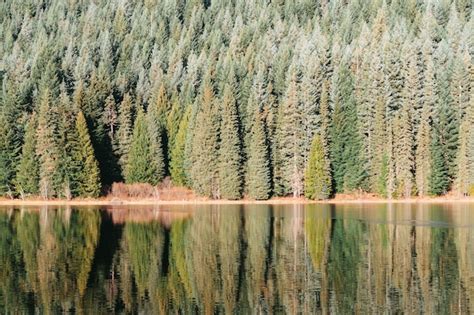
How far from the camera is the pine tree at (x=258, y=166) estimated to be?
367 ft

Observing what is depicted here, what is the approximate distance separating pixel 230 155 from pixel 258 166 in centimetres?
450

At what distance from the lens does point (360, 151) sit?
116 meters

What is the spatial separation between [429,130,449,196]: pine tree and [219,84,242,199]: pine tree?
2821 centimetres

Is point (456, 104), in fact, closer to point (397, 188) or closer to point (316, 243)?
point (397, 188)

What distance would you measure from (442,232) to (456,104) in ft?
211

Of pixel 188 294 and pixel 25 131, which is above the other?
pixel 25 131

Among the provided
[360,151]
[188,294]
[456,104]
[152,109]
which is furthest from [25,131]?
[188,294]

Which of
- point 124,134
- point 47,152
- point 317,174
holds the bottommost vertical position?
point 317,174

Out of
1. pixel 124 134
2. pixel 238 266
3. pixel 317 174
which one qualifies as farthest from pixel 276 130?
pixel 238 266

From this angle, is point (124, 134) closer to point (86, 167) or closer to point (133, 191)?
point (133, 191)

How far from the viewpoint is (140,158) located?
381 feet

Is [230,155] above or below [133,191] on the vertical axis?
above

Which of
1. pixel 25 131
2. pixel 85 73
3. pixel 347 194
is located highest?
pixel 85 73

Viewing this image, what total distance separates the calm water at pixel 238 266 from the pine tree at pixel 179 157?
46.4m
